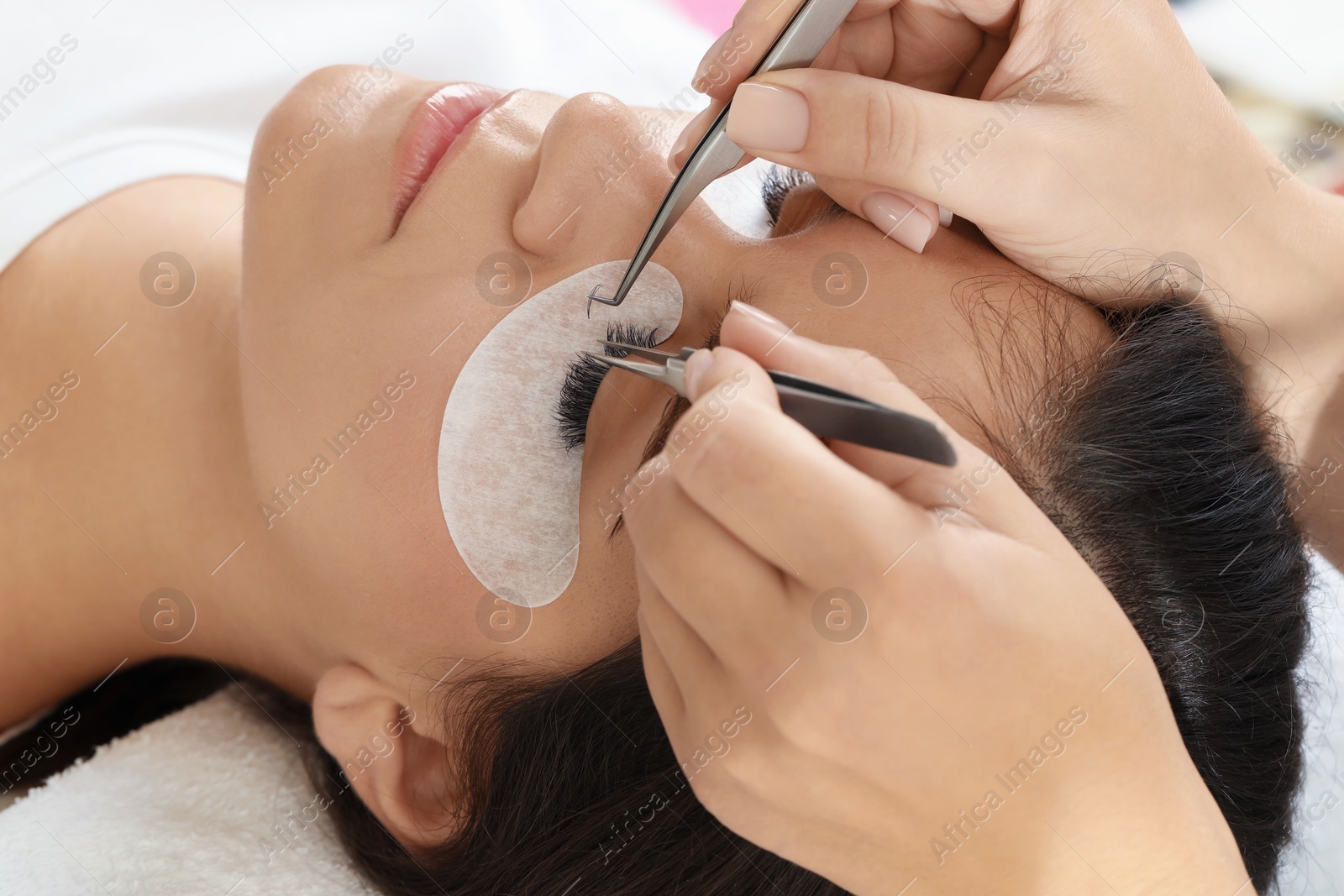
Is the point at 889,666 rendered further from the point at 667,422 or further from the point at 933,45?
the point at 933,45

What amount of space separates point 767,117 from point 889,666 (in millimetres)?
410

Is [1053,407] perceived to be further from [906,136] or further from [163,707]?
[163,707]

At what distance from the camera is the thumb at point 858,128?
2.14ft

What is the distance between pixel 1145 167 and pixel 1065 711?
1.69ft

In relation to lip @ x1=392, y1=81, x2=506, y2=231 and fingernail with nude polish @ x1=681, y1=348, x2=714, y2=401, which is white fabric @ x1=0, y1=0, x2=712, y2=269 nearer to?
lip @ x1=392, y1=81, x2=506, y2=231

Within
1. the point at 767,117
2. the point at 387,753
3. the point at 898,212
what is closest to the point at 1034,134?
the point at 898,212

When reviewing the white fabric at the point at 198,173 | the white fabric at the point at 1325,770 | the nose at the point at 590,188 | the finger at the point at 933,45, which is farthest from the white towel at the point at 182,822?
the white fabric at the point at 1325,770

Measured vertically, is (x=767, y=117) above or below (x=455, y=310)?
above

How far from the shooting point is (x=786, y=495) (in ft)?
1.52

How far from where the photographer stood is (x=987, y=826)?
53 cm

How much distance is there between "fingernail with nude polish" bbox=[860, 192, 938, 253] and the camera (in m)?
0.71

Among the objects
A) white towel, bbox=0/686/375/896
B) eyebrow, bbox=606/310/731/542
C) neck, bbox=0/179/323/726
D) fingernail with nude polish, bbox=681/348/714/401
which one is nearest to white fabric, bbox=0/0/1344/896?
white towel, bbox=0/686/375/896

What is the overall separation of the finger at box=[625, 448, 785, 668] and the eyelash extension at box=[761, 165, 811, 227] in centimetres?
44

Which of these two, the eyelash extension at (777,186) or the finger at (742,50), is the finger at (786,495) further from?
the eyelash extension at (777,186)
